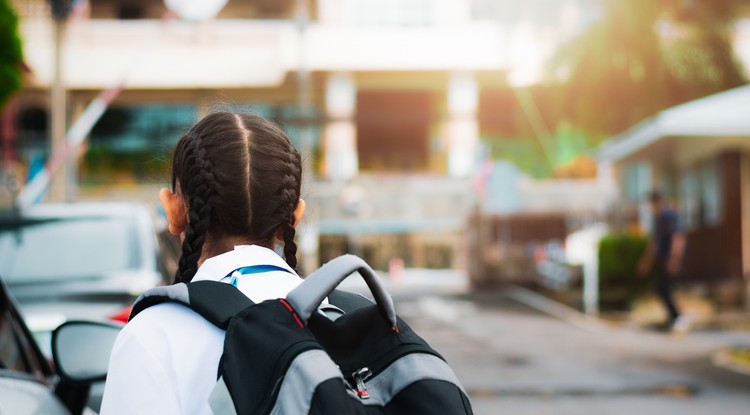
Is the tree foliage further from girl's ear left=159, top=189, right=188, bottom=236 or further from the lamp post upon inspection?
girl's ear left=159, top=189, right=188, bottom=236

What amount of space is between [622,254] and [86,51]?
23.0 m

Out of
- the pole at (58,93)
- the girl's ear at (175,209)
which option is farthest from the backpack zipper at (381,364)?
the pole at (58,93)

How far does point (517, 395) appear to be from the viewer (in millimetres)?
8695

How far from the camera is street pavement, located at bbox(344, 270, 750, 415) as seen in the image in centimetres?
829

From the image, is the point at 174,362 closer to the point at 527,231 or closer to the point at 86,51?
the point at 527,231

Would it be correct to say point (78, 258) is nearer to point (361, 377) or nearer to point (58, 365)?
point (58, 365)

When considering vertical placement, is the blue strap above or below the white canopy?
below

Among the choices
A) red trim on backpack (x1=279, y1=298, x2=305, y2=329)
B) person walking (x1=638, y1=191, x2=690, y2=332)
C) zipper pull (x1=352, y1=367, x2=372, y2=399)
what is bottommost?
person walking (x1=638, y1=191, x2=690, y2=332)

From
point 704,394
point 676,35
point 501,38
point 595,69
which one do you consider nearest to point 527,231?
point 595,69

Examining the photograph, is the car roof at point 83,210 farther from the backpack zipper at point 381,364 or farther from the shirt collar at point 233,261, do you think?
the backpack zipper at point 381,364

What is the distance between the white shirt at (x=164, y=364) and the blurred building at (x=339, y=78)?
29.5m

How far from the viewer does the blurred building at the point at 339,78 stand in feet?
106

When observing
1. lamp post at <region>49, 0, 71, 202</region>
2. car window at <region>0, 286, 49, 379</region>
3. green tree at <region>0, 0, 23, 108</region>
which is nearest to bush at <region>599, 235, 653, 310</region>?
lamp post at <region>49, 0, 71, 202</region>

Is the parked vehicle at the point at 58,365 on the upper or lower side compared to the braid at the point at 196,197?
lower
